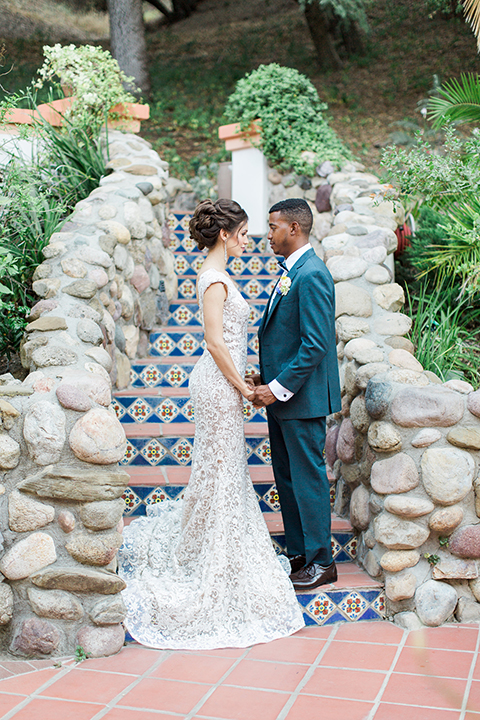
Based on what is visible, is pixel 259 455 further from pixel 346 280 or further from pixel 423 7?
pixel 423 7

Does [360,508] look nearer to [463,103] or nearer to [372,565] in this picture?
[372,565]

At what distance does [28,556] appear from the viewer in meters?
2.73

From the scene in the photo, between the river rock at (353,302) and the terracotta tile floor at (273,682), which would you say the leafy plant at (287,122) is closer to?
the river rock at (353,302)

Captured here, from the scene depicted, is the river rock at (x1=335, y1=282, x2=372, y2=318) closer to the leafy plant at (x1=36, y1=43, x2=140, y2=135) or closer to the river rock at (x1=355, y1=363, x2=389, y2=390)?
the river rock at (x1=355, y1=363, x2=389, y2=390)

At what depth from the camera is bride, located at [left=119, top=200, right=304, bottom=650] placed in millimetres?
2902

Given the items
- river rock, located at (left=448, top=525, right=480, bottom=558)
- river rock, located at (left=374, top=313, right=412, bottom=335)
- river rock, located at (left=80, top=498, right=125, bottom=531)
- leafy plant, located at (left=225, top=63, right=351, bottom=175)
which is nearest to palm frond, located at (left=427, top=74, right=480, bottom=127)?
leafy plant, located at (left=225, top=63, right=351, bottom=175)

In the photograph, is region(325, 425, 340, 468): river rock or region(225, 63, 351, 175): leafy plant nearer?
region(325, 425, 340, 468): river rock

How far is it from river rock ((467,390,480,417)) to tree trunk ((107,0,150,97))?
30.1 feet

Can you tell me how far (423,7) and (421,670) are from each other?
46.0 ft

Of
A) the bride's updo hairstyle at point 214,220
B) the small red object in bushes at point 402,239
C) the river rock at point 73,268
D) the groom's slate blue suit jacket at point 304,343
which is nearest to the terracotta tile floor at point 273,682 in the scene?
the groom's slate blue suit jacket at point 304,343

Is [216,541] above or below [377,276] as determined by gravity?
below

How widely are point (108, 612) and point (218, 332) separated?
4.38ft

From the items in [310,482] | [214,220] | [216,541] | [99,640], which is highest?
[214,220]

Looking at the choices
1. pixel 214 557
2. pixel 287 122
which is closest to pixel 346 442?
pixel 214 557
